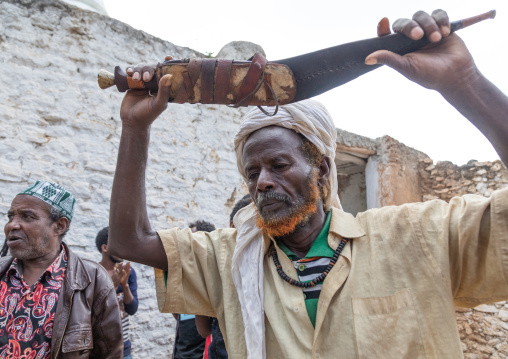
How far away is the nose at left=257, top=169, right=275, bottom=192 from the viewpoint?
5.49 ft

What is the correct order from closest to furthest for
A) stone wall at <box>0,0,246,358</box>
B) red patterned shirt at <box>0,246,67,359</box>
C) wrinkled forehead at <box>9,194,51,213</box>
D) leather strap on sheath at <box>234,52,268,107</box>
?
leather strap on sheath at <box>234,52,268,107</box>, red patterned shirt at <box>0,246,67,359</box>, wrinkled forehead at <box>9,194,51,213</box>, stone wall at <box>0,0,246,358</box>

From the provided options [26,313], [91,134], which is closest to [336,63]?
[26,313]

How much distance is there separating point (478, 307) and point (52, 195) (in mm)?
6185

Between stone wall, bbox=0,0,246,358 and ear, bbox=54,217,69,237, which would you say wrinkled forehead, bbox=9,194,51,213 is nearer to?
ear, bbox=54,217,69,237

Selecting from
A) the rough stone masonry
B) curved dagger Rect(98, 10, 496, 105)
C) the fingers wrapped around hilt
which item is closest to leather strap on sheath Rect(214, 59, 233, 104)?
the fingers wrapped around hilt

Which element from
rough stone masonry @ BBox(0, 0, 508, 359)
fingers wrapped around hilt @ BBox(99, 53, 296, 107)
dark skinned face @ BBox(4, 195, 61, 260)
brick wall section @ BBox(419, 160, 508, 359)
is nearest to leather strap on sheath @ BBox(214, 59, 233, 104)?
fingers wrapped around hilt @ BBox(99, 53, 296, 107)

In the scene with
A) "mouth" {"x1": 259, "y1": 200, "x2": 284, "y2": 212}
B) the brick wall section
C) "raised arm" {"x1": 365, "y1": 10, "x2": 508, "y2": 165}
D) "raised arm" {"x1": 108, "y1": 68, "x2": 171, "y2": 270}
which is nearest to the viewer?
"raised arm" {"x1": 365, "y1": 10, "x2": 508, "y2": 165}

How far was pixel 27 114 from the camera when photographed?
12.8 feet

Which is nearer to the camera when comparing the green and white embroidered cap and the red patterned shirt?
the red patterned shirt

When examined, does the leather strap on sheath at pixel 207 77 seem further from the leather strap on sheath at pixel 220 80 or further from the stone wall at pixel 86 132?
the stone wall at pixel 86 132

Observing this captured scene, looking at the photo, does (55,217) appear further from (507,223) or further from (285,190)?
(507,223)

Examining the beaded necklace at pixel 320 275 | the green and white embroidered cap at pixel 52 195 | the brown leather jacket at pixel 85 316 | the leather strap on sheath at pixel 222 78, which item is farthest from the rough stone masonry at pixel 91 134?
the leather strap on sheath at pixel 222 78

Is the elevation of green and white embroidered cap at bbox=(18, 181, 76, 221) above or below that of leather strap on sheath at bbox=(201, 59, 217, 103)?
below

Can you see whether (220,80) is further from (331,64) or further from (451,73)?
(451,73)
